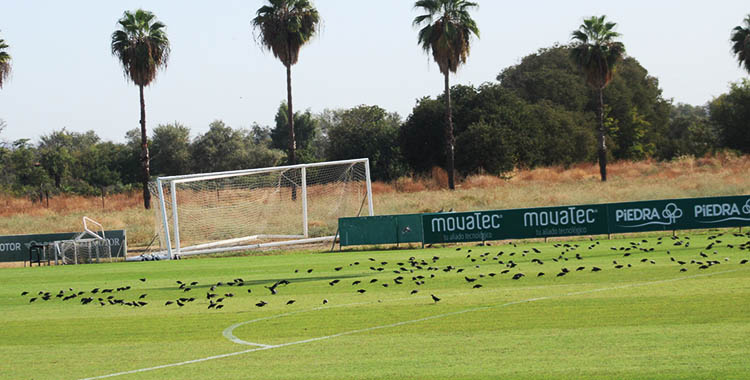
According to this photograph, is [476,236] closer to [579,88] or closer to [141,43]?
[141,43]

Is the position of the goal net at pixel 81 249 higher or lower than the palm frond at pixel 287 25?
lower

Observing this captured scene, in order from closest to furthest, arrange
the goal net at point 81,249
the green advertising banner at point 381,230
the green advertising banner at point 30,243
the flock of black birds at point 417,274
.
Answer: the flock of black birds at point 417,274 → the green advertising banner at point 381,230 → the goal net at point 81,249 → the green advertising banner at point 30,243

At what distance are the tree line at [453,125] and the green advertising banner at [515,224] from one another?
2104 cm

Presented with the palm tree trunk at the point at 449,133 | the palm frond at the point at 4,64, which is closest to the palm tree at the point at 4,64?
the palm frond at the point at 4,64

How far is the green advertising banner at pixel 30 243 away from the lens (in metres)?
31.6

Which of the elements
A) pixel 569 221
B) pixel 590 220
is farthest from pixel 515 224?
pixel 590 220

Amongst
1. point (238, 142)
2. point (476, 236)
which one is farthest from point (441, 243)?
point (238, 142)

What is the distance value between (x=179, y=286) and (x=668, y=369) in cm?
1348

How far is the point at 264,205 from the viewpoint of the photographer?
3525 cm

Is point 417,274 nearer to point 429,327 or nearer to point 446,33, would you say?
point 429,327

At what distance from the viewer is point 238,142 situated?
94.2 m

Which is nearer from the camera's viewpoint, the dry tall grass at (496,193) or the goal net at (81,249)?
the goal net at (81,249)

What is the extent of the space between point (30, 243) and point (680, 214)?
24.0m

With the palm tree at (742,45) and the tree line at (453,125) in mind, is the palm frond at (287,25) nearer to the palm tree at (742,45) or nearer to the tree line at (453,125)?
the tree line at (453,125)
